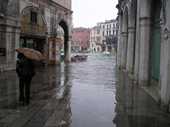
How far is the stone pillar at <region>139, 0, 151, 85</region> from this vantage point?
1298cm

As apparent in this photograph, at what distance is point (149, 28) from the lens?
12984 millimetres

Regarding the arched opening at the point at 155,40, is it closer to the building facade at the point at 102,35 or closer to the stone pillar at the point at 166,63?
the stone pillar at the point at 166,63

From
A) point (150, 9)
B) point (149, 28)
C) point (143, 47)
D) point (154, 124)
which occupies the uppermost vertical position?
point (150, 9)

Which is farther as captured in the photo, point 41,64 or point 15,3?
point 41,64

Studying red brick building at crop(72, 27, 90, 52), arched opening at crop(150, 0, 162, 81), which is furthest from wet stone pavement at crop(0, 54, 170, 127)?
red brick building at crop(72, 27, 90, 52)

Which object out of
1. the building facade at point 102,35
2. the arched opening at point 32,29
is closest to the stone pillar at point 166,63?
the arched opening at point 32,29

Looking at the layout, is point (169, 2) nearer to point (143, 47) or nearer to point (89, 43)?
point (143, 47)

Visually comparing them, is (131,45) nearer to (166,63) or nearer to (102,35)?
(166,63)

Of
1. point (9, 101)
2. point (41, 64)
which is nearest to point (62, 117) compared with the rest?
point (9, 101)

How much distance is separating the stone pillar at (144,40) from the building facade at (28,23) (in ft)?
33.8

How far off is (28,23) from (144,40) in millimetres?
13046

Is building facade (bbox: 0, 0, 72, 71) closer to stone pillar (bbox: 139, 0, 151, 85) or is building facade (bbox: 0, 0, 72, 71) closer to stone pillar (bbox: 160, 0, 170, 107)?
stone pillar (bbox: 139, 0, 151, 85)

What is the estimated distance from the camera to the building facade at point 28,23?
19.3m

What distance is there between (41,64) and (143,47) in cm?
1372
